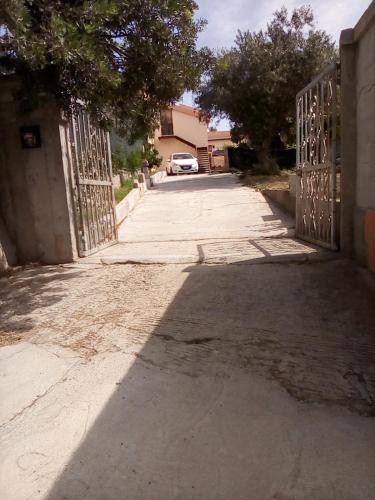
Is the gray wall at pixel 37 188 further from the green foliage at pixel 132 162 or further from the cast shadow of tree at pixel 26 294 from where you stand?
the green foliage at pixel 132 162

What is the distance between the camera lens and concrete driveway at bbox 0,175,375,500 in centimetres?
187

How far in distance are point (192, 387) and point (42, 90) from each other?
12.7 feet

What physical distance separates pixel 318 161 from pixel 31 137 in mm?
3998

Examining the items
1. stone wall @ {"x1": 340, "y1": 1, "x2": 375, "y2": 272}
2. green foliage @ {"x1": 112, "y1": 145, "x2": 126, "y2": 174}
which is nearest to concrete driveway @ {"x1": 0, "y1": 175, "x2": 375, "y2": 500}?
stone wall @ {"x1": 340, "y1": 1, "x2": 375, "y2": 272}

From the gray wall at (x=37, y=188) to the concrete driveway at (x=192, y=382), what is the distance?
2.17ft

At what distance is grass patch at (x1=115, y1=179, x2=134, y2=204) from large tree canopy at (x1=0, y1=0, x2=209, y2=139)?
6090 mm

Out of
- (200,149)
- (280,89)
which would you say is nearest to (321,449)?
(280,89)

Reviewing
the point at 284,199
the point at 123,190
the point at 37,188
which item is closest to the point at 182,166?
the point at 123,190

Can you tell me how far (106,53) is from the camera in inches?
191

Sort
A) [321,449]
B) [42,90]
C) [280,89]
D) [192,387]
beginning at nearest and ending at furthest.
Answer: [321,449] → [192,387] → [42,90] → [280,89]

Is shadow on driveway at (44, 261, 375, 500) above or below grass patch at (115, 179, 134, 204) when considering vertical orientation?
below

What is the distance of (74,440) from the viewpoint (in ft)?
7.00

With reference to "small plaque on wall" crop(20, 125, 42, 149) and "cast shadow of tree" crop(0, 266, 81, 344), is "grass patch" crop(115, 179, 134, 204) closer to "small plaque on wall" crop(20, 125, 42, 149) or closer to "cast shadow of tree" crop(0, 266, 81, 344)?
"small plaque on wall" crop(20, 125, 42, 149)

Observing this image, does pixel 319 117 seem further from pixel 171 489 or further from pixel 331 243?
pixel 171 489
